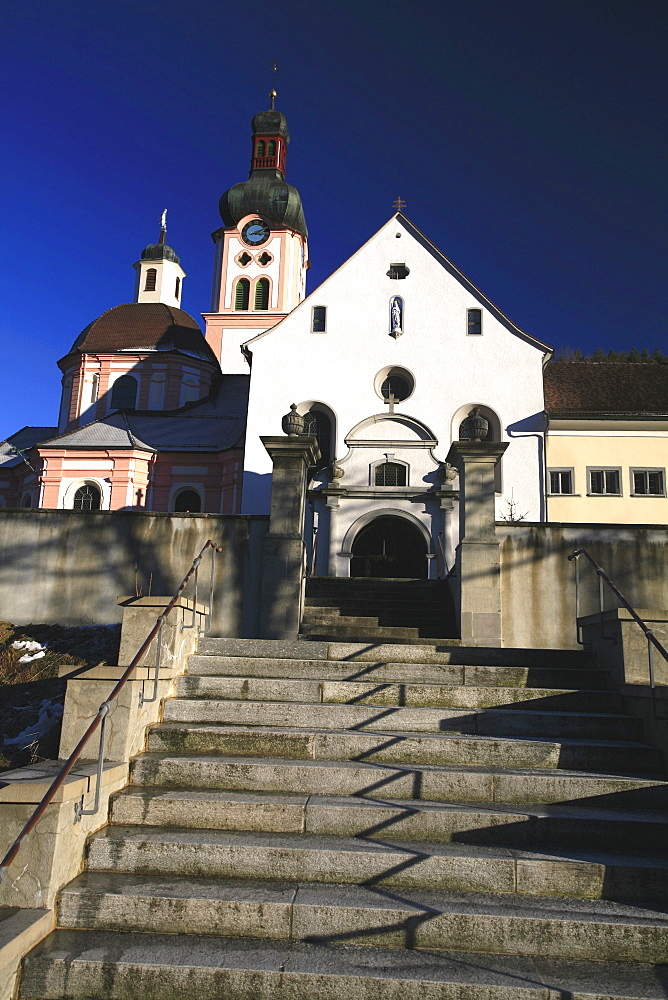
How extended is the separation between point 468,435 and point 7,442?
3405 cm

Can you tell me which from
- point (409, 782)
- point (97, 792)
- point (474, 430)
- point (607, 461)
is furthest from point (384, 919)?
point (607, 461)

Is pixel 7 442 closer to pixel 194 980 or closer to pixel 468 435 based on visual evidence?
pixel 468 435

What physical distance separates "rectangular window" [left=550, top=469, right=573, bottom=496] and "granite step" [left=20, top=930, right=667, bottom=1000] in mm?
23257

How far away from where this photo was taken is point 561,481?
26828 mm

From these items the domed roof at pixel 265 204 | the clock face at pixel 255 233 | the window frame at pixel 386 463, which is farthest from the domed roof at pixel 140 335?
the window frame at pixel 386 463

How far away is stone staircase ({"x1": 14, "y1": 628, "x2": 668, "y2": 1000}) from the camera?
14.0ft

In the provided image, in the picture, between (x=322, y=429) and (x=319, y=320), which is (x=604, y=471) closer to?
(x=322, y=429)

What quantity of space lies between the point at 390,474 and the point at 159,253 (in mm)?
32637

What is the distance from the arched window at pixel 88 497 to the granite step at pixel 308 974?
2857cm

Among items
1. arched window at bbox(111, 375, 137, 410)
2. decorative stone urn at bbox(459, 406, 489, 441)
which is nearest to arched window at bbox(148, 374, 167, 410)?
arched window at bbox(111, 375, 137, 410)

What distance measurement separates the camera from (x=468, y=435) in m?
11.9

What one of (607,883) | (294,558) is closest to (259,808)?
(607,883)

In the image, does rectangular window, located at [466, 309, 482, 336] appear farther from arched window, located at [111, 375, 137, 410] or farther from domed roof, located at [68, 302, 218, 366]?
arched window, located at [111, 375, 137, 410]

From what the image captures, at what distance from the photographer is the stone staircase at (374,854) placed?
168 inches
